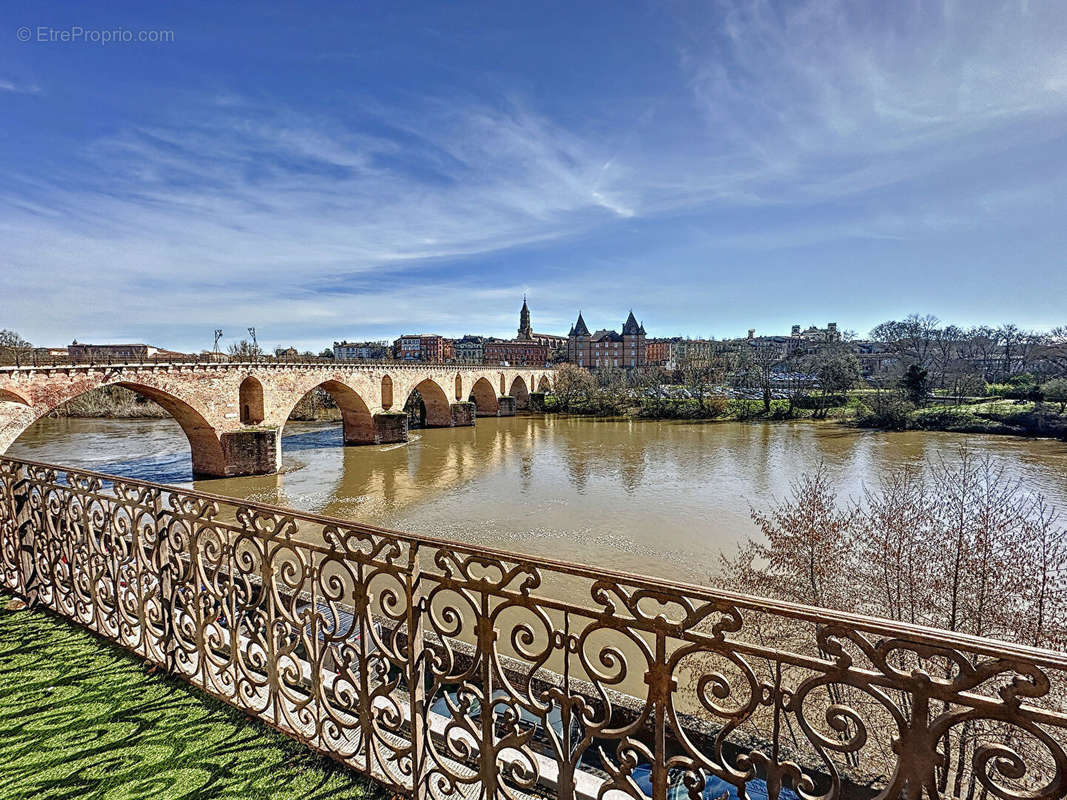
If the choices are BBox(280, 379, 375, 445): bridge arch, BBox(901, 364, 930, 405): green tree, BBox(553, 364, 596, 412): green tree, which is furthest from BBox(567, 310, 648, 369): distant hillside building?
BBox(280, 379, 375, 445): bridge arch

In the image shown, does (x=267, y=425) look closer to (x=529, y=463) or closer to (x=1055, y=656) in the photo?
(x=529, y=463)

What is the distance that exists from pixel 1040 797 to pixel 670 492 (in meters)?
15.6

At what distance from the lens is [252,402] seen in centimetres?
2055

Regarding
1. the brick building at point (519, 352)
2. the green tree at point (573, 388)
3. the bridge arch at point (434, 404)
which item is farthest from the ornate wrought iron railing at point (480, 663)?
the brick building at point (519, 352)

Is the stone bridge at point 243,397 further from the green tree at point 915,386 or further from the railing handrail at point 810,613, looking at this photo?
the green tree at point 915,386

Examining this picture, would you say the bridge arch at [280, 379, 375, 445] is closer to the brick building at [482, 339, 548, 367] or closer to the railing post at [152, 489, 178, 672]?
the railing post at [152, 489, 178, 672]

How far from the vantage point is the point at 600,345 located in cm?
9225

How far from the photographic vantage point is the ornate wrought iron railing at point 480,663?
1.56 meters

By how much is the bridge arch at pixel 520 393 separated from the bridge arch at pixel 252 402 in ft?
105

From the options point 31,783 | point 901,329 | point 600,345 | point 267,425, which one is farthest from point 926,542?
point 600,345

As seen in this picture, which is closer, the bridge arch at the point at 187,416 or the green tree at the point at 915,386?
the bridge arch at the point at 187,416

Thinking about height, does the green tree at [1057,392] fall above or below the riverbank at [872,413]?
above

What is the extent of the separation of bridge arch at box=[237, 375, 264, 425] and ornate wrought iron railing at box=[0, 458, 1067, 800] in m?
16.8

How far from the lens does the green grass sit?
260 centimetres
